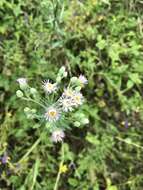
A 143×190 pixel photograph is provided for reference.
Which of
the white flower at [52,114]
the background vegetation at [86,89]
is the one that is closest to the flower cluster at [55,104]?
the white flower at [52,114]

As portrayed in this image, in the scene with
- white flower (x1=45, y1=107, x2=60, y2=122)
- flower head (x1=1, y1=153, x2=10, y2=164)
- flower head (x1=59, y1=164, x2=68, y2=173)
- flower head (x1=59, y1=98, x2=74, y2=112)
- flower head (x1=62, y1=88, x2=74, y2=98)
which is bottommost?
flower head (x1=59, y1=164, x2=68, y2=173)

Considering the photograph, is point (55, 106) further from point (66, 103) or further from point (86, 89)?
point (86, 89)

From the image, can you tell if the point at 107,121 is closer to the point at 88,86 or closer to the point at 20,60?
the point at 88,86

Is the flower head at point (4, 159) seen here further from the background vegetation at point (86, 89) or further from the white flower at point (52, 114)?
the white flower at point (52, 114)

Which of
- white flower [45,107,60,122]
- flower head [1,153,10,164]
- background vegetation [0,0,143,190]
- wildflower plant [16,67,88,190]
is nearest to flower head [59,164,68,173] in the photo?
background vegetation [0,0,143,190]

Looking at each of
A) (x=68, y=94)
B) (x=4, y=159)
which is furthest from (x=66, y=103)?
(x=4, y=159)

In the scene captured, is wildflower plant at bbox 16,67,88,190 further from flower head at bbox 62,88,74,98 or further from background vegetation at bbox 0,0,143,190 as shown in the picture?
background vegetation at bbox 0,0,143,190

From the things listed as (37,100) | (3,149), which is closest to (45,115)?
(37,100)

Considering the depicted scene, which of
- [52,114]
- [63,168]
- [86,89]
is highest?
[86,89]
